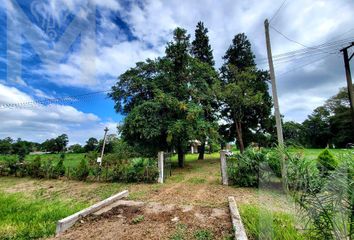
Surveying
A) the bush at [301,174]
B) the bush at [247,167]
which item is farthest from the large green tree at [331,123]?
the bush at [301,174]

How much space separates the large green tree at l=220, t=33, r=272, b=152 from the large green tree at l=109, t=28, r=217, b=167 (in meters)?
3.67

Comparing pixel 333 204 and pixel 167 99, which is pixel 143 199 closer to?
pixel 333 204

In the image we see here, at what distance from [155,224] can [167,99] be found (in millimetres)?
7737

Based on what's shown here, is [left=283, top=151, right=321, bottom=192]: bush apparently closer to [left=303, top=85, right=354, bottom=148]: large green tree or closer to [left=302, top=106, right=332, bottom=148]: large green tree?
[left=303, top=85, right=354, bottom=148]: large green tree

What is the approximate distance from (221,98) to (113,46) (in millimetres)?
9166

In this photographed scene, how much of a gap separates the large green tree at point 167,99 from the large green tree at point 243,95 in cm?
367

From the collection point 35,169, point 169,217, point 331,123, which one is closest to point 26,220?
point 169,217

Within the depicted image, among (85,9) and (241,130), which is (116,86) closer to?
(85,9)

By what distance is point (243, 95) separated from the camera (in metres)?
17.1

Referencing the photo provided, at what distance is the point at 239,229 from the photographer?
10.8ft

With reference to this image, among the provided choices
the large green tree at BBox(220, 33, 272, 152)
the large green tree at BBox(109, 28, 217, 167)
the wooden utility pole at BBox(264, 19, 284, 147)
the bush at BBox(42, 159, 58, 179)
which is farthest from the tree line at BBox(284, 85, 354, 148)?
the bush at BBox(42, 159, 58, 179)

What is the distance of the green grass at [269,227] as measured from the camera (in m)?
2.95

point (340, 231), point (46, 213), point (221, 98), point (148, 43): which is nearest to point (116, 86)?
point (148, 43)

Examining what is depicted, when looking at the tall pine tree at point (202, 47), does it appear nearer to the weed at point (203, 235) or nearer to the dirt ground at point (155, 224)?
the dirt ground at point (155, 224)
